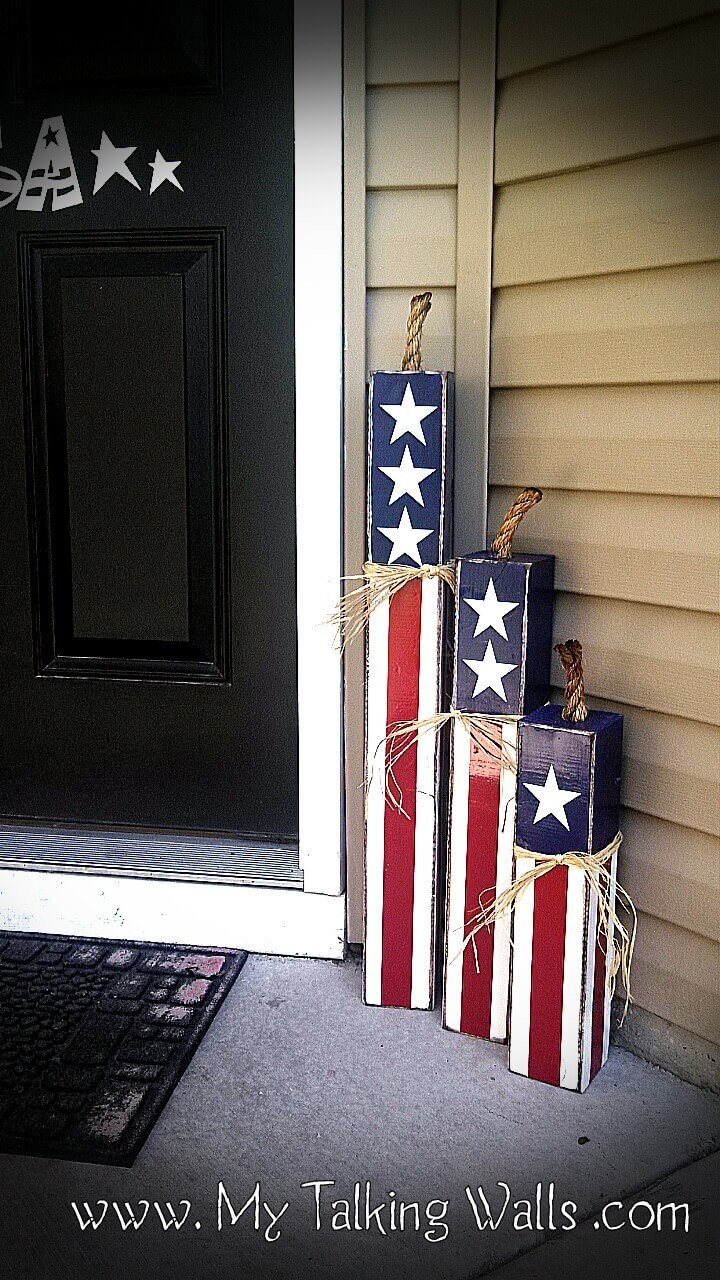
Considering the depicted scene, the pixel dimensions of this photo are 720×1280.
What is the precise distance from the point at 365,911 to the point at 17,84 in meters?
1.63

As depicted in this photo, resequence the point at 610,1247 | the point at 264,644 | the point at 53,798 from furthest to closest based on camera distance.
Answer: the point at 53,798 < the point at 264,644 < the point at 610,1247

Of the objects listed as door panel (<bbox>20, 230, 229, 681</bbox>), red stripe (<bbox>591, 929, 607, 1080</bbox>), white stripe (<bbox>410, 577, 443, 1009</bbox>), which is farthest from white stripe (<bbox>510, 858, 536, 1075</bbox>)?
door panel (<bbox>20, 230, 229, 681</bbox>)

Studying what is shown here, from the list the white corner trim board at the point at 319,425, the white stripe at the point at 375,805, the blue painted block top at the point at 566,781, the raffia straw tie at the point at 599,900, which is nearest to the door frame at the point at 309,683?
the white corner trim board at the point at 319,425

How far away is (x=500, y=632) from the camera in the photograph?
5.79 ft

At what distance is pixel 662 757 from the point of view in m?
1.77

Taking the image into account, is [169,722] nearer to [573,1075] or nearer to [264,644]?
[264,644]

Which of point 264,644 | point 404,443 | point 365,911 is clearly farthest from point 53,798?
point 404,443

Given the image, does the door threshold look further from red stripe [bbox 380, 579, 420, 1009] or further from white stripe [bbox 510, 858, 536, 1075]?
white stripe [bbox 510, 858, 536, 1075]

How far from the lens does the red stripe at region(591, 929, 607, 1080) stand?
1.77m

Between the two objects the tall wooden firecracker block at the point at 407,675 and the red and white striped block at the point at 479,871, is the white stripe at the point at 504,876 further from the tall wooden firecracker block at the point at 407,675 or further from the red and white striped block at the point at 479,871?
the tall wooden firecracker block at the point at 407,675

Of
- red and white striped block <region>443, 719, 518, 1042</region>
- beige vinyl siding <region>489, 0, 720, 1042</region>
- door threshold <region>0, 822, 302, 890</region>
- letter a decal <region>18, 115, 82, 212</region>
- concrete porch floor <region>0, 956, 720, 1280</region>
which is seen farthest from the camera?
door threshold <region>0, 822, 302, 890</region>

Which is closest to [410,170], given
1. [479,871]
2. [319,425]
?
[319,425]

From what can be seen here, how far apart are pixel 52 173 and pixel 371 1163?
1.76 meters

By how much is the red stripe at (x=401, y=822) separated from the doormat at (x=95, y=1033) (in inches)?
12.4
